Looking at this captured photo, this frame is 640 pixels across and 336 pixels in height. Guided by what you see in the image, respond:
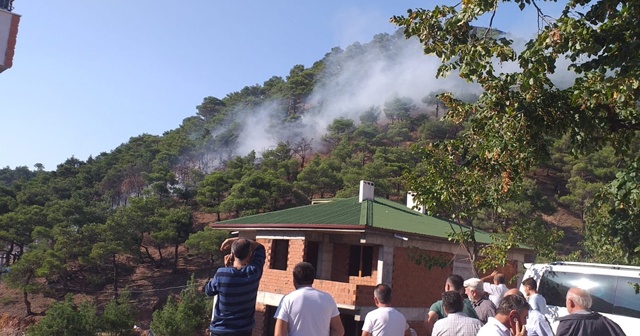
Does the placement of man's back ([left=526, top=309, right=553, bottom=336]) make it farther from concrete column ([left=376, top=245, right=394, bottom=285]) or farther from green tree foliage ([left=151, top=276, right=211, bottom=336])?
green tree foliage ([left=151, top=276, right=211, bottom=336])

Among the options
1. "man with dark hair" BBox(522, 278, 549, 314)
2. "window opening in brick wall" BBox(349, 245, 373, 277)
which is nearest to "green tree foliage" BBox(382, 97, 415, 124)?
"window opening in brick wall" BBox(349, 245, 373, 277)

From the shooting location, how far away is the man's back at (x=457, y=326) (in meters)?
4.18

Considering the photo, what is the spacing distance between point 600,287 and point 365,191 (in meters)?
10.4

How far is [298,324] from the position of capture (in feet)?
13.5

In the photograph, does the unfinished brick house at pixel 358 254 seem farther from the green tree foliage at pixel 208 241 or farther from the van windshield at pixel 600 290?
the green tree foliage at pixel 208 241

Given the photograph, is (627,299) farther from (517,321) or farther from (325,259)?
(325,259)

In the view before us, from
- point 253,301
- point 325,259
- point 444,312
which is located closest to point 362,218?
point 325,259

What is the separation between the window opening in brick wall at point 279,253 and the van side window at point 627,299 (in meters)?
10.7

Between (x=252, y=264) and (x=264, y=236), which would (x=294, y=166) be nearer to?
(x=264, y=236)

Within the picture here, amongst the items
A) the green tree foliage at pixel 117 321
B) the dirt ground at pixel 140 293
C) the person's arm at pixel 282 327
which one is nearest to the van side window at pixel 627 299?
the person's arm at pixel 282 327

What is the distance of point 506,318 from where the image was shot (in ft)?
13.0

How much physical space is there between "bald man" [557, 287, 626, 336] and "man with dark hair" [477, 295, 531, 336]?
1.41 ft

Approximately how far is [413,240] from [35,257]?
1038 inches

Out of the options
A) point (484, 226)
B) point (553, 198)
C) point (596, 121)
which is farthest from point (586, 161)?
point (596, 121)
